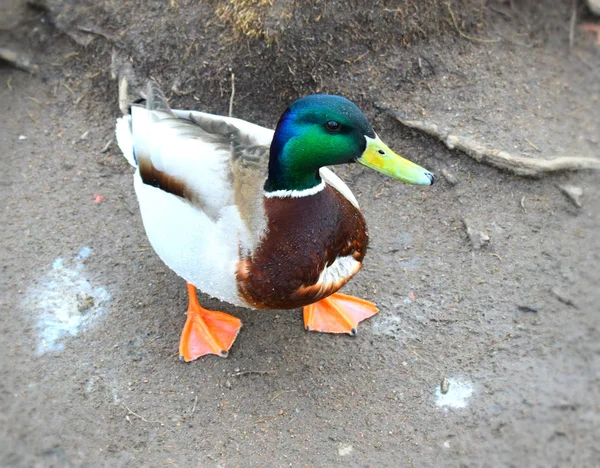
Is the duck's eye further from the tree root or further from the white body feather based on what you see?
the tree root

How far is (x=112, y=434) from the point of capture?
3004 mm

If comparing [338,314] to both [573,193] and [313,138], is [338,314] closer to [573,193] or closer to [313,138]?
[313,138]

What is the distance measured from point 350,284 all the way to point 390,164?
4.26 ft

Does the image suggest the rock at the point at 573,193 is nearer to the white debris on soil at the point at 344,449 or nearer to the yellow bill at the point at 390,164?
the yellow bill at the point at 390,164

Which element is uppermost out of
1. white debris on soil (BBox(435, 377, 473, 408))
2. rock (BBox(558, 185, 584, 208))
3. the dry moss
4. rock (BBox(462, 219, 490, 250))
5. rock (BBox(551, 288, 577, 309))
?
the dry moss

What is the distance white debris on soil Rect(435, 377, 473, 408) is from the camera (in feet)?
10.1

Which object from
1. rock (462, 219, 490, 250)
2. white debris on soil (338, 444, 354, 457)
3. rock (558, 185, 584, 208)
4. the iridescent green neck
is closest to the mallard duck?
the iridescent green neck

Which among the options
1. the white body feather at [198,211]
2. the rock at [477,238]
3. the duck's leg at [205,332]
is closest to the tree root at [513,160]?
the rock at [477,238]

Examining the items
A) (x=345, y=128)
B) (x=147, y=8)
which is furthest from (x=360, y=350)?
(x=147, y=8)

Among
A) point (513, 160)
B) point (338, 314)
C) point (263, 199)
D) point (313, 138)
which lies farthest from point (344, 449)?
point (513, 160)

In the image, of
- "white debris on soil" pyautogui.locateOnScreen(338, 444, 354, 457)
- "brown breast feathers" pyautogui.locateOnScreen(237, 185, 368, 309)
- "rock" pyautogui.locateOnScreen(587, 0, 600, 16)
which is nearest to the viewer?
"brown breast feathers" pyautogui.locateOnScreen(237, 185, 368, 309)

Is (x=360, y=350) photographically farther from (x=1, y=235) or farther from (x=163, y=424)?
(x=1, y=235)

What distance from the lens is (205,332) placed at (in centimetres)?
337

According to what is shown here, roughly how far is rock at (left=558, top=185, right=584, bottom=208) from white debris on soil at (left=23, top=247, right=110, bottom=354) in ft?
10.3
